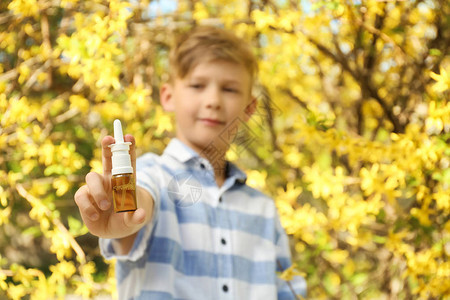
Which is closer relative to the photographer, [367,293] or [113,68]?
[113,68]

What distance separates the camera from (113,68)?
5.56 feet

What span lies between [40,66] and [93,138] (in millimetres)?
380

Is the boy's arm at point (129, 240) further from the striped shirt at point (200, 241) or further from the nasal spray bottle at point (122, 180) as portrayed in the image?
the nasal spray bottle at point (122, 180)

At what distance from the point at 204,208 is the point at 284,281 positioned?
14.4 inches

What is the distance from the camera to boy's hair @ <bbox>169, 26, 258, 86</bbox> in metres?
1.56

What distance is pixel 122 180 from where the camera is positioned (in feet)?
2.71

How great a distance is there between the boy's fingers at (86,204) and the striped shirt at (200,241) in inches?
12.5

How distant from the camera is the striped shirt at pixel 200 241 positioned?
1.30 metres

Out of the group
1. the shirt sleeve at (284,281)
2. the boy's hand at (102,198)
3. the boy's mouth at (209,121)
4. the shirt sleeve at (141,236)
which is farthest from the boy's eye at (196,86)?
the boy's hand at (102,198)

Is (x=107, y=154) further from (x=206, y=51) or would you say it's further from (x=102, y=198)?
(x=206, y=51)

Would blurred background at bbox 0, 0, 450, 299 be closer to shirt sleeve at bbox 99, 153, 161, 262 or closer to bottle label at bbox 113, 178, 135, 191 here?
shirt sleeve at bbox 99, 153, 161, 262

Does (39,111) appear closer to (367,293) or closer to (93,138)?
(93,138)

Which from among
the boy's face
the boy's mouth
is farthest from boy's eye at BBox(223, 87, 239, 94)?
the boy's mouth

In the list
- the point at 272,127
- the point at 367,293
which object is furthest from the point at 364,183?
the point at 367,293
